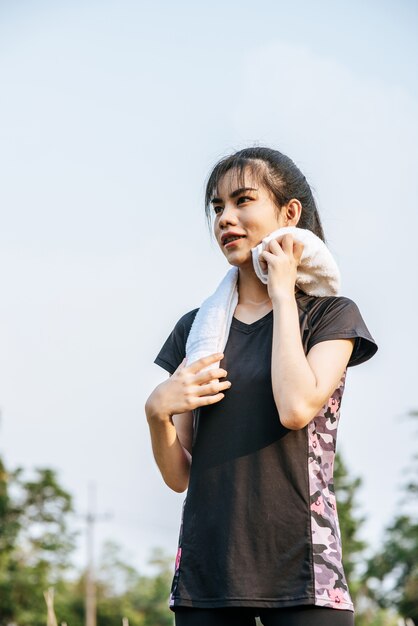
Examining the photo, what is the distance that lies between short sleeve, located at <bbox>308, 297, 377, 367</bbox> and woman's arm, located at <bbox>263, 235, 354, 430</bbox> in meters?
0.03

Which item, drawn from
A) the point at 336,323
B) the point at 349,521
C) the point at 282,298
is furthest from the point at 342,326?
the point at 349,521

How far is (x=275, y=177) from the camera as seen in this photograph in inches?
116

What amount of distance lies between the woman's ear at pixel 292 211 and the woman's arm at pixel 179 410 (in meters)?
0.55

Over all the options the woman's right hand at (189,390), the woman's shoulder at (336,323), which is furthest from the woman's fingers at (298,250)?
the woman's right hand at (189,390)

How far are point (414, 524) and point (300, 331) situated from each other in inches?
1058

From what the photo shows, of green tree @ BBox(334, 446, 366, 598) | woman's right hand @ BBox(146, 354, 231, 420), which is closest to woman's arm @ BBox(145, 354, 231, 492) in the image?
woman's right hand @ BBox(146, 354, 231, 420)

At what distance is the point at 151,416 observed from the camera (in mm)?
2715

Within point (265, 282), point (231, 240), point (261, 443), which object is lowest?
point (261, 443)

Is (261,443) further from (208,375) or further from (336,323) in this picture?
(336,323)

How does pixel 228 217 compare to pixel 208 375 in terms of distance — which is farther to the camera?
pixel 228 217

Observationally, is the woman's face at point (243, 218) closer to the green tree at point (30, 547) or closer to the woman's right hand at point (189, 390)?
the woman's right hand at point (189, 390)

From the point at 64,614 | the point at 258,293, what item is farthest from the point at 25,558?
the point at 258,293

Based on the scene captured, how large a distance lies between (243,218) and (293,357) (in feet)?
1.81

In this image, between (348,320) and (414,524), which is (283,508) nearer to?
(348,320)
